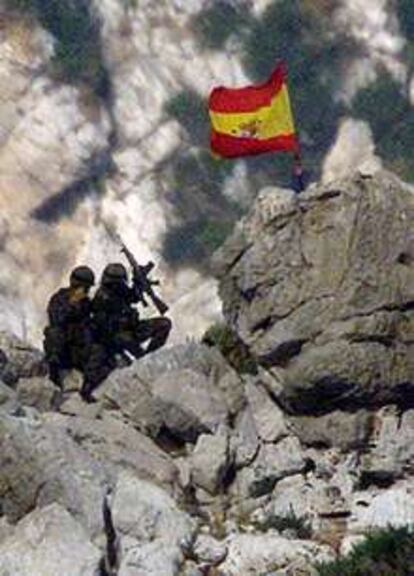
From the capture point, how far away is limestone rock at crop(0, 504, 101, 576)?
52.7ft

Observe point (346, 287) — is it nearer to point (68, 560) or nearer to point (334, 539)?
point (334, 539)

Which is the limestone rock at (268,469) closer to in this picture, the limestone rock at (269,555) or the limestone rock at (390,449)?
the limestone rock at (390,449)

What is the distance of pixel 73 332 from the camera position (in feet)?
78.9

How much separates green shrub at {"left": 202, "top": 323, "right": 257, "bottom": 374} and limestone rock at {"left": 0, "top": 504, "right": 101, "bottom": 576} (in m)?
6.18

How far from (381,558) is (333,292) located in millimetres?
6374

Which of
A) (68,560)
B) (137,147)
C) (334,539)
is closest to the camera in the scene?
(68,560)

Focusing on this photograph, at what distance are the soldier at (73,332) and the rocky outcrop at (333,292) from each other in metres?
2.58

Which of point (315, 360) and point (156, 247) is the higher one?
point (156, 247)

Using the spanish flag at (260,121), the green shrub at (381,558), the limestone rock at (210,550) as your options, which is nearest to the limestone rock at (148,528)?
the limestone rock at (210,550)

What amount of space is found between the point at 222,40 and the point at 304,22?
7.99 m

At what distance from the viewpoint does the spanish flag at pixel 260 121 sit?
24531 millimetres

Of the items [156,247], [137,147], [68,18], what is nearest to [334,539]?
[156,247]

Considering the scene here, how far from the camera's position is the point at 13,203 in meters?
112

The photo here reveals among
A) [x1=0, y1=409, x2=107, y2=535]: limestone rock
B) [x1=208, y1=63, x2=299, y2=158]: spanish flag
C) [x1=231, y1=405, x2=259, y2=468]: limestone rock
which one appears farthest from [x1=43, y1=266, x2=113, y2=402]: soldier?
[x1=0, y1=409, x2=107, y2=535]: limestone rock
